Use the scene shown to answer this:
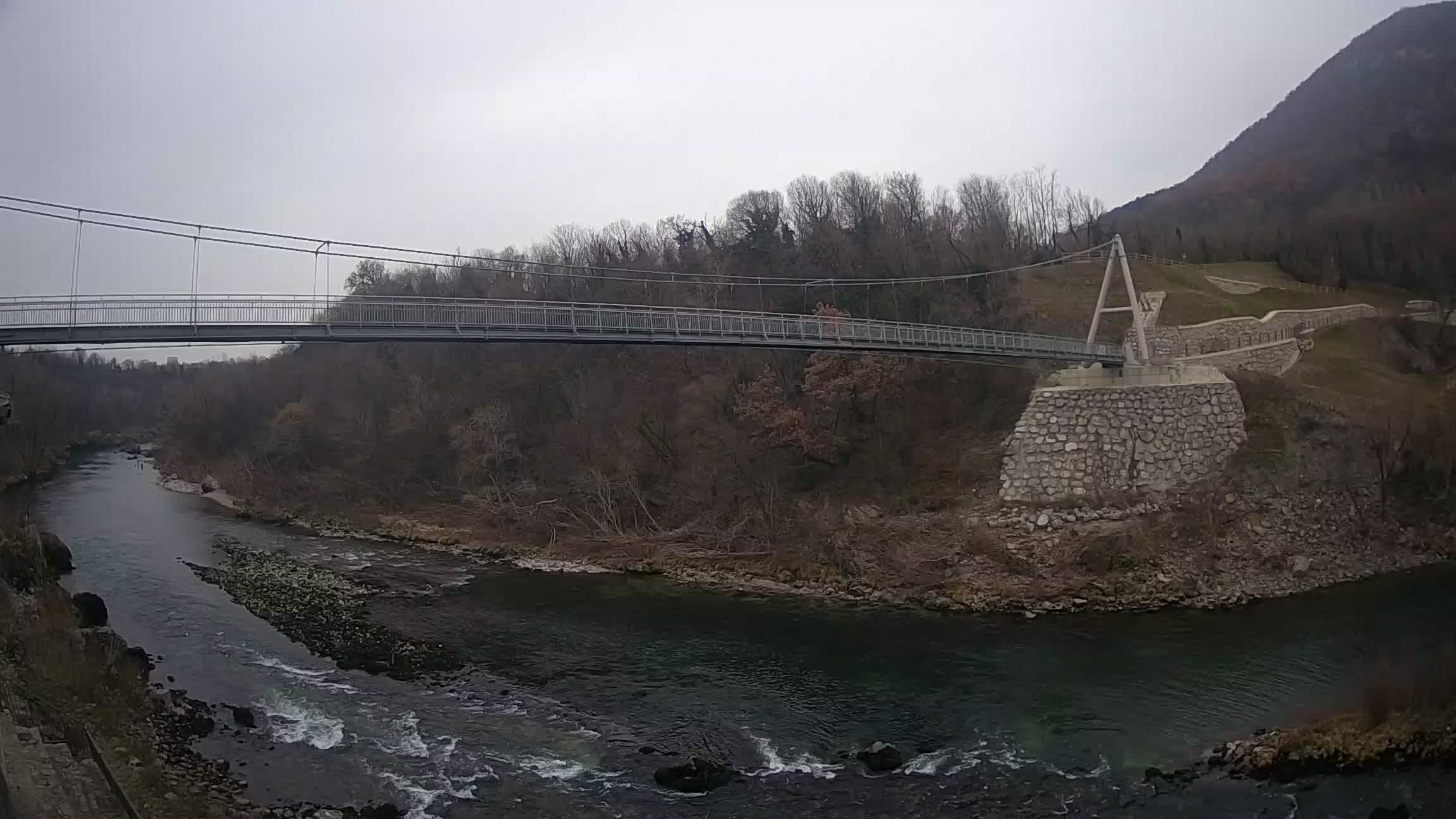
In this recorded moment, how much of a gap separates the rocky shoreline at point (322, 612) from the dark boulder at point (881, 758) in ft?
29.2

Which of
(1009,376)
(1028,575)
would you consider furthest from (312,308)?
(1009,376)

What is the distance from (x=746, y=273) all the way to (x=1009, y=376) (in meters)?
15.1

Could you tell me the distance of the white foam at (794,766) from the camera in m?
11.8

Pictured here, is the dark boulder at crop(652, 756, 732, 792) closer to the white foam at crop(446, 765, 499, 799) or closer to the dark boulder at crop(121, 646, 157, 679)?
the white foam at crop(446, 765, 499, 799)

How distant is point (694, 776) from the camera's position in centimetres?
1164

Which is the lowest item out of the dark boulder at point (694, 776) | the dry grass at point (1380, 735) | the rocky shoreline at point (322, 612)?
the rocky shoreline at point (322, 612)

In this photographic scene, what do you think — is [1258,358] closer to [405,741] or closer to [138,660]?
[405,741]

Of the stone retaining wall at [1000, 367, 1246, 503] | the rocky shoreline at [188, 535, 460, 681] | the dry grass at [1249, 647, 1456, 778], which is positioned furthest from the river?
the stone retaining wall at [1000, 367, 1246, 503]

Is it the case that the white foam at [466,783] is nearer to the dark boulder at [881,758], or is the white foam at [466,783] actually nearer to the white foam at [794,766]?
the white foam at [794,766]

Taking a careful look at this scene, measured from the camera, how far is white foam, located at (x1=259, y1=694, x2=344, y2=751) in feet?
43.3

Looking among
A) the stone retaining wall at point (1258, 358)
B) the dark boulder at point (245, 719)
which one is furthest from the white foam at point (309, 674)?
A: the stone retaining wall at point (1258, 358)

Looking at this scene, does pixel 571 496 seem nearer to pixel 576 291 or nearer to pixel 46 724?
pixel 576 291

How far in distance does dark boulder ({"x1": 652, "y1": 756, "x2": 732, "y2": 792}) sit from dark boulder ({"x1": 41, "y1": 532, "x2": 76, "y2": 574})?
2125 centimetres

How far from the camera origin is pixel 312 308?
60.4ft
